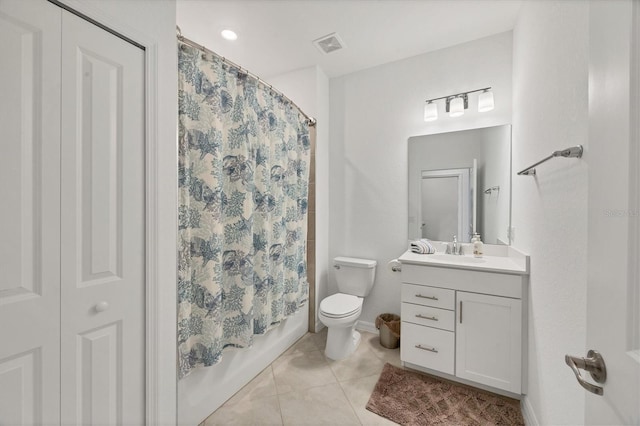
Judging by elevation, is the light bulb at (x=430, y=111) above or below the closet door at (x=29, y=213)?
above

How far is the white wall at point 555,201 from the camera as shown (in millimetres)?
897

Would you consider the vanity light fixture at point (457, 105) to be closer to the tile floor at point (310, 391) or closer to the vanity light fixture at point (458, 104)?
the vanity light fixture at point (458, 104)

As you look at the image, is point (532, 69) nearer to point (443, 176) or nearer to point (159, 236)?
point (443, 176)

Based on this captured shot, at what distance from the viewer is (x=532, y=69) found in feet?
4.75

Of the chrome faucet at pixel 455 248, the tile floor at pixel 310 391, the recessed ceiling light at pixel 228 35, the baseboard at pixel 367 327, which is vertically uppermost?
the recessed ceiling light at pixel 228 35

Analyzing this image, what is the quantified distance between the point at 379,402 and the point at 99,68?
7.28ft

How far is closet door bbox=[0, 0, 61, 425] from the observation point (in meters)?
0.81

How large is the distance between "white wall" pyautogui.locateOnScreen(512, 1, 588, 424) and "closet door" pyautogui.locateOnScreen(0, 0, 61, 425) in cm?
181

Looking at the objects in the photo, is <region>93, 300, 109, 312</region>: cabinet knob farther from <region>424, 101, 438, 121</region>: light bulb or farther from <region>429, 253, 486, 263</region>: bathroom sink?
<region>424, 101, 438, 121</region>: light bulb

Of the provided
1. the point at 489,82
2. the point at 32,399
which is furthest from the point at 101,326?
the point at 489,82

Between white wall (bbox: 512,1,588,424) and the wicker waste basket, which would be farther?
the wicker waste basket

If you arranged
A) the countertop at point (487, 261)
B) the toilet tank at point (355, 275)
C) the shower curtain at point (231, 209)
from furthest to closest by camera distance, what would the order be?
the toilet tank at point (355, 275), the countertop at point (487, 261), the shower curtain at point (231, 209)

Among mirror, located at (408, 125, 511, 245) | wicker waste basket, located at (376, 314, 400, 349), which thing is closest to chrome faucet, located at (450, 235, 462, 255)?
mirror, located at (408, 125, 511, 245)

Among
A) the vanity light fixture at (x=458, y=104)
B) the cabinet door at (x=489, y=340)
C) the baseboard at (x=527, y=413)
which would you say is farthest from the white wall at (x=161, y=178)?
the vanity light fixture at (x=458, y=104)
